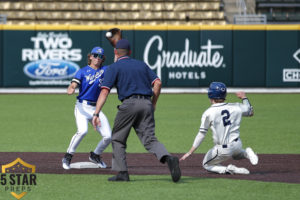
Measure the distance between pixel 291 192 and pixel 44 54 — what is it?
18.9 meters

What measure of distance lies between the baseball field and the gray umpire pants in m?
0.35

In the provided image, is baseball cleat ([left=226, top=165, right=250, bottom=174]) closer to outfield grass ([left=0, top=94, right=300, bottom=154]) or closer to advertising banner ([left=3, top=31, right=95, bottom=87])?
outfield grass ([left=0, top=94, right=300, bottom=154])

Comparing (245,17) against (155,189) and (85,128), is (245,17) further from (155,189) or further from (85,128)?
(155,189)

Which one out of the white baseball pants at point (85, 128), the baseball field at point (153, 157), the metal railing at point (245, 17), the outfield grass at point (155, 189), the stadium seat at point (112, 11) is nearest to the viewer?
the outfield grass at point (155, 189)

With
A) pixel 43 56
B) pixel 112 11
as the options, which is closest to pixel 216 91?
pixel 43 56

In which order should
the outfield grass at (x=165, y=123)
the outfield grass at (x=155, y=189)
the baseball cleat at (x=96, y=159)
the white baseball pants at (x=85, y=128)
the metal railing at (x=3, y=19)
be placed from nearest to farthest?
the outfield grass at (x=155, y=189) < the white baseball pants at (x=85, y=128) < the baseball cleat at (x=96, y=159) < the outfield grass at (x=165, y=123) < the metal railing at (x=3, y=19)

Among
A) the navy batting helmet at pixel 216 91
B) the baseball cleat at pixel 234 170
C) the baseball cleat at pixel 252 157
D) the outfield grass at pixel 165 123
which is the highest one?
the navy batting helmet at pixel 216 91

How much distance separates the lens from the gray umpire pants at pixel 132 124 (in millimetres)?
7980

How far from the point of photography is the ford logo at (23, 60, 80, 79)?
2519 cm

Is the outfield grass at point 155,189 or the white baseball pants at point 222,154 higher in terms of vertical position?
the white baseball pants at point 222,154

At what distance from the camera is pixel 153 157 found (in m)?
10.7

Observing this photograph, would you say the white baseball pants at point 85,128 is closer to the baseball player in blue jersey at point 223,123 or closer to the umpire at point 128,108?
the umpire at point 128,108

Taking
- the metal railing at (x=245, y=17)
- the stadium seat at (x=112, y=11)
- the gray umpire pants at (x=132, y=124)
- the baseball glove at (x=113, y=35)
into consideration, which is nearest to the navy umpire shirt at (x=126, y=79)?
the gray umpire pants at (x=132, y=124)

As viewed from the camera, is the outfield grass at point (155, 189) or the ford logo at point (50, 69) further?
the ford logo at point (50, 69)
